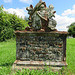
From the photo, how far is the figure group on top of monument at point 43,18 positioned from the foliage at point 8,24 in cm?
1286

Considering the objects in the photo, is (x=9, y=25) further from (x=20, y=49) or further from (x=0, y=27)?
(x=20, y=49)

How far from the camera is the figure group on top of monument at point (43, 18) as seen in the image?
3945 mm

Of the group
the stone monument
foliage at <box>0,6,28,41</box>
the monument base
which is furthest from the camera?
foliage at <box>0,6,28,41</box>

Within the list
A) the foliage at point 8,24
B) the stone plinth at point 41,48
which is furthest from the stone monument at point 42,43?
the foliage at point 8,24

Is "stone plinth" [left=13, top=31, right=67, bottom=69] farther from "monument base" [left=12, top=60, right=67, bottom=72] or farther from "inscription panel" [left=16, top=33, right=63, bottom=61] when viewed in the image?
"monument base" [left=12, top=60, right=67, bottom=72]

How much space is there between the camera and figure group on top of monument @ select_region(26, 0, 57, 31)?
3.95 meters

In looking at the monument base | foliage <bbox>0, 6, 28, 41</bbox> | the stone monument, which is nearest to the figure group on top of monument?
the stone monument

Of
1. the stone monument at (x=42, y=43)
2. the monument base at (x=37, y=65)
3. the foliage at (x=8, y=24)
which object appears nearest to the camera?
the monument base at (x=37, y=65)

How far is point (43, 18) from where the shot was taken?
3939 millimetres

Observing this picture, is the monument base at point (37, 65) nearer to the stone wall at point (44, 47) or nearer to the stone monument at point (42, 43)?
the stone monument at point (42, 43)

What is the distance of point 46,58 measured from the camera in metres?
3.92

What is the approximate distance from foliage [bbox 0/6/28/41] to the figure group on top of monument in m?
12.9

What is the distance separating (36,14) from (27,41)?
3.62 ft

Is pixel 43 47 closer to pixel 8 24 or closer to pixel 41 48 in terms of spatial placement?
pixel 41 48
